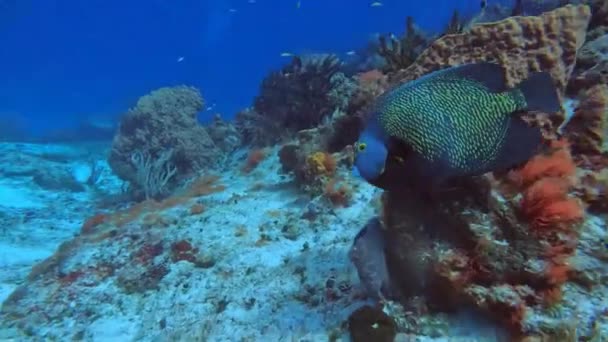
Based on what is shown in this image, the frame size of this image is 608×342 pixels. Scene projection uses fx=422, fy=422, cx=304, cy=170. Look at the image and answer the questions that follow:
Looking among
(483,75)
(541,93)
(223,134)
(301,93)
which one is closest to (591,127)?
(541,93)

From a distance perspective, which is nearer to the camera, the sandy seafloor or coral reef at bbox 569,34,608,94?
the sandy seafloor

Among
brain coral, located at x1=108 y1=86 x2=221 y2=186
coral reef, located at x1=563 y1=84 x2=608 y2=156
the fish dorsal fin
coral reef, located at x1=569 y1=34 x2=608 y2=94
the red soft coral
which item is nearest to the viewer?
the fish dorsal fin

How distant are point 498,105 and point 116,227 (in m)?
4.93

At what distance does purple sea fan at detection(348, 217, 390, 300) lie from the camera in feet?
8.62

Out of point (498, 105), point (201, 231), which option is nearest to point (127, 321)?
point (201, 231)

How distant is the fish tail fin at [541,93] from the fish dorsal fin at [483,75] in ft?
0.41

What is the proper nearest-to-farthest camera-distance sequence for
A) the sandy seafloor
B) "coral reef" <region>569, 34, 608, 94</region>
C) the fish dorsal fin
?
the fish dorsal fin
the sandy seafloor
"coral reef" <region>569, 34, 608, 94</region>

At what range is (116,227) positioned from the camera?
18.0ft

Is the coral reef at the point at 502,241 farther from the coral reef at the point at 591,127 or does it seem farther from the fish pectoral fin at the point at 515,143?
the coral reef at the point at 591,127

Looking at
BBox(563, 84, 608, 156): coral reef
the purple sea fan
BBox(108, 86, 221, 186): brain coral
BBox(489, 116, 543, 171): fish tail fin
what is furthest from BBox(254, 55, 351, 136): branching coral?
BBox(489, 116, 543, 171): fish tail fin

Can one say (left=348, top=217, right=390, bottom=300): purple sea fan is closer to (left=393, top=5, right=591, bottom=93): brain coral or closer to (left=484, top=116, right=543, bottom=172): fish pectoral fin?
(left=484, top=116, right=543, bottom=172): fish pectoral fin

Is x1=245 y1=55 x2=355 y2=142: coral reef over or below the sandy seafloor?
over

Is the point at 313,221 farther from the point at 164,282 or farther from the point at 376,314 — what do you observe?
the point at 376,314

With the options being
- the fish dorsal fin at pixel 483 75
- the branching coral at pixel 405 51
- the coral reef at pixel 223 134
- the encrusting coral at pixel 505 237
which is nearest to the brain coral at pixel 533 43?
the encrusting coral at pixel 505 237
